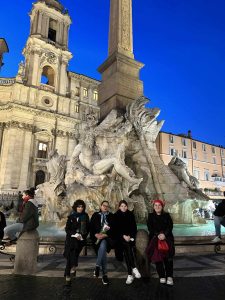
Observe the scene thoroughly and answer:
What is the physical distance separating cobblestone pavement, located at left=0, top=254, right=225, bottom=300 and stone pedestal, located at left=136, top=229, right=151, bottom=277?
148mm

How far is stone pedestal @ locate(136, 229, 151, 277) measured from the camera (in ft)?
12.5

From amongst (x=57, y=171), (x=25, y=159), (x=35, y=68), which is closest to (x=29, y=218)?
(x=57, y=171)

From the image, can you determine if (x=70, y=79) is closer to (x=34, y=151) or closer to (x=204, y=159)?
(x=34, y=151)

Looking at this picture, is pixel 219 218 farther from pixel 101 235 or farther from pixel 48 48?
pixel 48 48

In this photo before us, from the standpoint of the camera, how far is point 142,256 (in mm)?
3861

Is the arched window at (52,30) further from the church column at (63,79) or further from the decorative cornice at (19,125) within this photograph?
the decorative cornice at (19,125)

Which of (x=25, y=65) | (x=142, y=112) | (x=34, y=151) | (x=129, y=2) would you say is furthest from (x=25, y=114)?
(x=142, y=112)

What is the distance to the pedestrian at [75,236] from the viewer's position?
362cm

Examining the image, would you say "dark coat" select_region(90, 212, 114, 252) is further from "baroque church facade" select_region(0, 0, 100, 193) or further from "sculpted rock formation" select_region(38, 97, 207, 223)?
"baroque church facade" select_region(0, 0, 100, 193)

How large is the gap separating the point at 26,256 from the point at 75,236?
947 millimetres

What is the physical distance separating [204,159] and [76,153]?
1401 inches

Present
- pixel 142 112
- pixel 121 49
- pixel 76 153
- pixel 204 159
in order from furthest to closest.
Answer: pixel 204 159
pixel 121 49
pixel 142 112
pixel 76 153

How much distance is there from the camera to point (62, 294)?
3062mm

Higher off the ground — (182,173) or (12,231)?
(182,173)
